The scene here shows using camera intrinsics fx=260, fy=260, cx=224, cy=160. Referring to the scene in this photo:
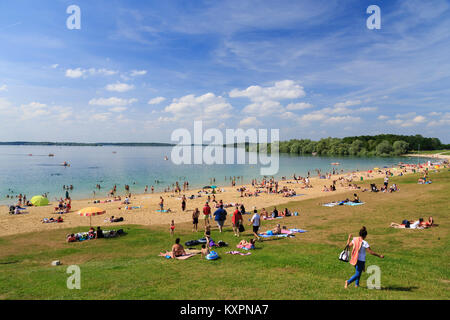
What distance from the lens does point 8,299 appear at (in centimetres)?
741

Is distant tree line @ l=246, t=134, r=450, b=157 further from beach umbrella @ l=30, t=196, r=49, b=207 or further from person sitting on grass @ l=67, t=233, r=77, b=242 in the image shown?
person sitting on grass @ l=67, t=233, r=77, b=242

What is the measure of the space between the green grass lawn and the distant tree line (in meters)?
153

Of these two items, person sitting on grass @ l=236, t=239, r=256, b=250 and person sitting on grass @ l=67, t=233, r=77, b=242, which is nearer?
person sitting on grass @ l=236, t=239, r=256, b=250

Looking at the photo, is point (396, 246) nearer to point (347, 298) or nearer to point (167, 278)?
point (347, 298)

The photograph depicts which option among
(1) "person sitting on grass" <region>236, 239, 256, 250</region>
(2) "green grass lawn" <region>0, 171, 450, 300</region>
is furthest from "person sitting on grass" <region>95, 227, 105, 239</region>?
(1) "person sitting on grass" <region>236, 239, 256, 250</region>

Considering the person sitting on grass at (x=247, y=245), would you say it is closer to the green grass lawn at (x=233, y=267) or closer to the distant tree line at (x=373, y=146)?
the green grass lawn at (x=233, y=267)

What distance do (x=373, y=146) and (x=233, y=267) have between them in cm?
17396

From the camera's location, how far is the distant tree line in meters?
147

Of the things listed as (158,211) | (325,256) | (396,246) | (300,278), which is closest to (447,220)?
(396,246)

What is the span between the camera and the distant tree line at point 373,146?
146750 mm

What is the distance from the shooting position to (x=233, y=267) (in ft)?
31.1

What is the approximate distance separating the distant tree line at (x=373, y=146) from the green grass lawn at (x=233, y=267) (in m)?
153

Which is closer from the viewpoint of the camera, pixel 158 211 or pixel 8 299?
pixel 8 299
